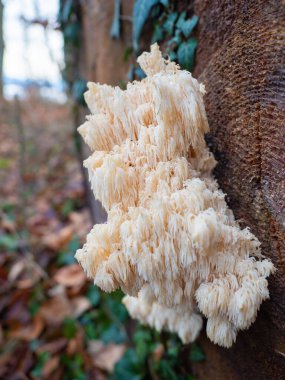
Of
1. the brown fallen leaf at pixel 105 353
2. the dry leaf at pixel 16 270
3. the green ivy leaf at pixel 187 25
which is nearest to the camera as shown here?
the green ivy leaf at pixel 187 25

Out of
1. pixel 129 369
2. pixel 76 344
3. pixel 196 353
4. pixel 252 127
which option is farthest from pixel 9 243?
pixel 252 127

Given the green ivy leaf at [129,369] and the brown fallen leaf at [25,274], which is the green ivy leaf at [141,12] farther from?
the brown fallen leaf at [25,274]

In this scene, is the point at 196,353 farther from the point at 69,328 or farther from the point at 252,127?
the point at 69,328

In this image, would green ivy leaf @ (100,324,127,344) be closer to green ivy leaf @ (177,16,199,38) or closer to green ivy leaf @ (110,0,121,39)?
green ivy leaf @ (110,0,121,39)

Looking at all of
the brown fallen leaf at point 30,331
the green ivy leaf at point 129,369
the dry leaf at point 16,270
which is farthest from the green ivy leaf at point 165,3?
the dry leaf at point 16,270

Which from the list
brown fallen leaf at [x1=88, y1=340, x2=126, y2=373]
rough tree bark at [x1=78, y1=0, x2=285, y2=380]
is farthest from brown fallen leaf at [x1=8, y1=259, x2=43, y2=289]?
rough tree bark at [x1=78, y1=0, x2=285, y2=380]

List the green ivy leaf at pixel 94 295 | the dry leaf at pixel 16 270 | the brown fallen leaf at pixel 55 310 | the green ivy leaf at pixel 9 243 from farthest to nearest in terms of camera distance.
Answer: the green ivy leaf at pixel 9 243 → the dry leaf at pixel 16 270 → the green ivy leaf at pixel 94 295 → the brown fallen leaf at pixel 55 310
